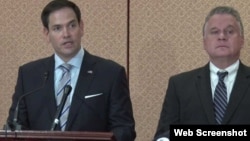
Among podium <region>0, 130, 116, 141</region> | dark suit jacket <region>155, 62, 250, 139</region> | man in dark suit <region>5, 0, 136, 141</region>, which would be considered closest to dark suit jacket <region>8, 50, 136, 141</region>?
man in dark suit <region>5, 0, 136, 141</region>

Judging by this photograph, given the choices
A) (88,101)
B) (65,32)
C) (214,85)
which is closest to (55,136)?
(88,101)

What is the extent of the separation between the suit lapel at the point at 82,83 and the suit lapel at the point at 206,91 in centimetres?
50

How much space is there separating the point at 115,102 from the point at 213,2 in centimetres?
105

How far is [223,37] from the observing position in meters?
2.84

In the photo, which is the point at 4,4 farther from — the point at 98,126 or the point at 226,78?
the point at 226,78

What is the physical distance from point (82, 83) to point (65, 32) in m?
0.25

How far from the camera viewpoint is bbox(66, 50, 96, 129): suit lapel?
2.77m

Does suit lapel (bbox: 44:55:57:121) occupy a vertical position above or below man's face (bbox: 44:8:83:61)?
below

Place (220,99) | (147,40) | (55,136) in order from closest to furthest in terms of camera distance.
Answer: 1. (55,136)
2. (220,99)
3. (147,40)

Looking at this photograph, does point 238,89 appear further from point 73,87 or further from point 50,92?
point 50,92

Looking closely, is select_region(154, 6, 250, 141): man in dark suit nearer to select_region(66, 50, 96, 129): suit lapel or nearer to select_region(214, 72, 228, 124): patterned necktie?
select_region(214, 72, 228, 124): patterned necktie

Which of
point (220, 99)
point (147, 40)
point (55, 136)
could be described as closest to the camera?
point (55, 136)

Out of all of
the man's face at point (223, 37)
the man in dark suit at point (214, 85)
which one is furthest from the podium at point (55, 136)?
the man's face at point (223, 37)

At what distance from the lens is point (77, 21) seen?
2938 millimetres
